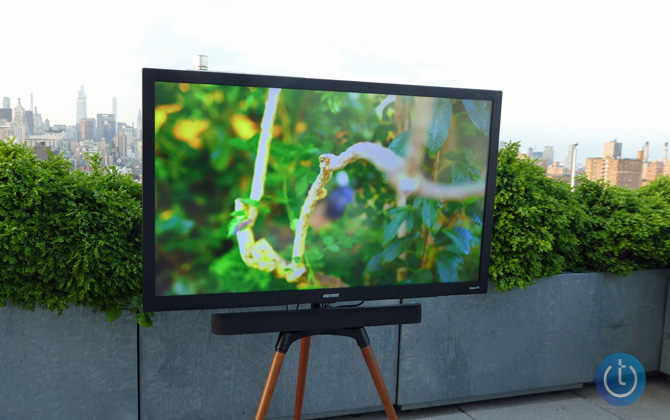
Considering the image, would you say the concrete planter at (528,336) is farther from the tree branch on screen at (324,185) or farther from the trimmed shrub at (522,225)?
the tree branch on screen at (324,185)

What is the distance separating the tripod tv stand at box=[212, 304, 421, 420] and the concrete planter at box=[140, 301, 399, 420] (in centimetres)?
51

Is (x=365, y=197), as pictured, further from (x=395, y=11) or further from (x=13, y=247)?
(x=395, y=11)

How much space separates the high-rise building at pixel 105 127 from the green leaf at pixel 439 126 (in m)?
1.82

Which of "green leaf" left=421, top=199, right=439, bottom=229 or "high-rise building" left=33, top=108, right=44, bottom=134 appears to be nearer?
"green leaf" left=421, top=199, right=439, bottom=229

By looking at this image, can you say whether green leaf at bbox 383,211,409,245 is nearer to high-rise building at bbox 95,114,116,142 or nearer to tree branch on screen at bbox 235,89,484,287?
tree branch on screen at bbox 235,89,484,287

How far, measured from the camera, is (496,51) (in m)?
4.44

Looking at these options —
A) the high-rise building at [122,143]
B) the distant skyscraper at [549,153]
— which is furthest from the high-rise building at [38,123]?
the distant skyscraper at [549,153]


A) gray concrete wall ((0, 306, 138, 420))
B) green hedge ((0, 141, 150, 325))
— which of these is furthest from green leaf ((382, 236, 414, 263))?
gray concrete wall ((0, 306, 138, 420))

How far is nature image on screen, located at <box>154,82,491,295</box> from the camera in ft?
5.55

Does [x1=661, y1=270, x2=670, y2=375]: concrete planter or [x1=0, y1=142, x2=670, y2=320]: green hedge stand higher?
[x1=0, y1=142, x2=670, y2=320]: green hedge

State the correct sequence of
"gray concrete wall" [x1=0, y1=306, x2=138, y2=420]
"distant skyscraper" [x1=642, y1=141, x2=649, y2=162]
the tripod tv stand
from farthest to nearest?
"distant skyscraper" [x1=642, y1=141, x2=649, y2=162] → "gray concrete wall" [x1=0, y1=306, x2=138, y2=420] → the tripod tv stand

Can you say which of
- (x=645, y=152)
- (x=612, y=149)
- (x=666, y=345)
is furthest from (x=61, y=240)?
(x=645, y=152)

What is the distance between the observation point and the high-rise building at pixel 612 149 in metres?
4.14

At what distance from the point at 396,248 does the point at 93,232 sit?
1.16m
